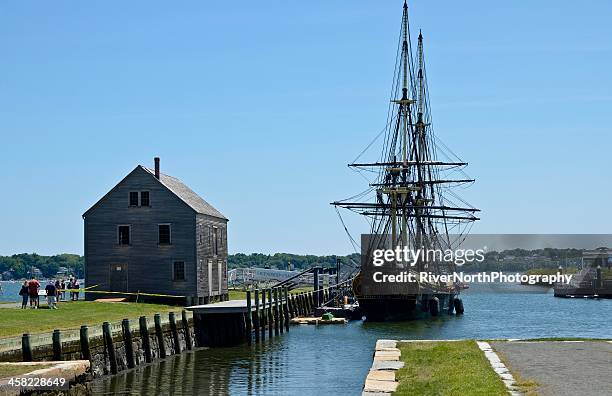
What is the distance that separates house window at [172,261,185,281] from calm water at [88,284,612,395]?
7177 mm

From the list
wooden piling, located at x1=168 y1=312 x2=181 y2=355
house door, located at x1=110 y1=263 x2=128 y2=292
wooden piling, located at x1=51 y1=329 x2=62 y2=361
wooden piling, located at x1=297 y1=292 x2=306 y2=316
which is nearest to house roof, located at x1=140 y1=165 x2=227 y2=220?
house door, located at x1=110 y1=263 x2=128 y2=292

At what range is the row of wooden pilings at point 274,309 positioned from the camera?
174 ft

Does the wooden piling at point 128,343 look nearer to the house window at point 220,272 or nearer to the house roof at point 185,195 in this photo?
the house roof at point 185,195

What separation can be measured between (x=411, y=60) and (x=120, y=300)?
42.9 m

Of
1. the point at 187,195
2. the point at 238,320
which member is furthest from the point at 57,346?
the point at 187,195

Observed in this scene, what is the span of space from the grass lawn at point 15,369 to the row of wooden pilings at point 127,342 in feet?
18.9

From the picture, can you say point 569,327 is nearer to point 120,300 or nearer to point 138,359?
point 120,300

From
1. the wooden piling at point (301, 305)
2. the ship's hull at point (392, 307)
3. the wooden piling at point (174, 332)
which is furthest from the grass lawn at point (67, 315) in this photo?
the ship's hull at point (392, 307)

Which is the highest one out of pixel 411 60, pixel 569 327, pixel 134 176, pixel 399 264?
pixel 411 60

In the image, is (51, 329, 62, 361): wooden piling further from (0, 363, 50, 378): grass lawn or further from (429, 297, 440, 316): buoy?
(429, 297, 440, 316): buoy

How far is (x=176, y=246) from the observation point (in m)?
60.1

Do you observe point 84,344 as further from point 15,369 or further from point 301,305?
point 301,305

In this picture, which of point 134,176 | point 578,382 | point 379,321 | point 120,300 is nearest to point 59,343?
point 578,382

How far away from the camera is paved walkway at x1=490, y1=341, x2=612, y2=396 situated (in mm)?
18953
